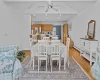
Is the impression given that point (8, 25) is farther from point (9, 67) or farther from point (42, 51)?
point (9, 67)

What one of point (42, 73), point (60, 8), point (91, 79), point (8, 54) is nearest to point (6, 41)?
point (42, 73)

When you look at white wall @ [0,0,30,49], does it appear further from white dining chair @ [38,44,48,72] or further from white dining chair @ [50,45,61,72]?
white dining chair @ [50,45,61,72]

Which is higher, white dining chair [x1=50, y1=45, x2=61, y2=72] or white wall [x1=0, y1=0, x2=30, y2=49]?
white wall [x1=0, y1=0, x2=30, y2=49]

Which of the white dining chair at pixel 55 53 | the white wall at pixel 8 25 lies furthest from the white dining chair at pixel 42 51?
the white wall at pixel 8 25

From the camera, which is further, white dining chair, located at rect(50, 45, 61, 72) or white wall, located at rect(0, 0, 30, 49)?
white wall, located at rect(0, 0, 30, 49)

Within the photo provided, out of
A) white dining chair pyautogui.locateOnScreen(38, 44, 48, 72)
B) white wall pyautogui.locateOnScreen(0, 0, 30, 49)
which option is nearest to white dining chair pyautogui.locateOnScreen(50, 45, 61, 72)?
white dining chair pyautogui.locateOnScreen(38, 44, 48, 72)

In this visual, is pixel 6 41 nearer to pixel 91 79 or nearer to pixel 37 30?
pixel 91 79

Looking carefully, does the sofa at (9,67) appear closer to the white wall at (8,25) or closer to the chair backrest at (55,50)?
the chair backrest at (55,50)

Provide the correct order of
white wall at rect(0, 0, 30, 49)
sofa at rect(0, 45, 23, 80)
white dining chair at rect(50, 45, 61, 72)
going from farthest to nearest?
white wall at rect(0, 0, 30, 49) < white dining chair at rect(50, 45, 61, 72) < sofa at rect(0, 45, 23, 80)

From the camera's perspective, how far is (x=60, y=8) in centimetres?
841

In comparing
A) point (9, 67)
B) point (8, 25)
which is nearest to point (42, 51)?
point (8, 25)

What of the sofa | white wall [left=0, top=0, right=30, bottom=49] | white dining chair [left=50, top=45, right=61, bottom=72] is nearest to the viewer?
the sofa

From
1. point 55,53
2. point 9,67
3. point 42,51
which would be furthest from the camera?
point 42,51

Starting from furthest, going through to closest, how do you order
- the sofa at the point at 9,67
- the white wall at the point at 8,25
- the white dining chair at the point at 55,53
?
the white wall at the point at 8,25, the white dining chair at the point at 55,53, the sofa at the point at 9,67
